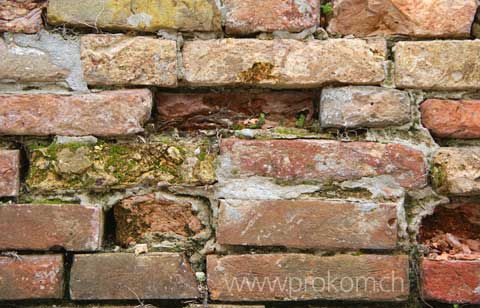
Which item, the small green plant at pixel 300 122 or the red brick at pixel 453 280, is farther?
the small green plant at pixel 300 122

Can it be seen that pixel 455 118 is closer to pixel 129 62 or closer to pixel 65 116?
pixel 129 62

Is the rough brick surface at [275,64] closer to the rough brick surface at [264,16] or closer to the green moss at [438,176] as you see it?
the rough brick surface at [264,16]

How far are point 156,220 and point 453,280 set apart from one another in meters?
0.69

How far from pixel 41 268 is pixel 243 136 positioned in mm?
550

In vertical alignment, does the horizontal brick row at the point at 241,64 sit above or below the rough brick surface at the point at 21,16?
below

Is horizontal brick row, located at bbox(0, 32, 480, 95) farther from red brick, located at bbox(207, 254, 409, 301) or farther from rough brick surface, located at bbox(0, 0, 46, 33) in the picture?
red brick, located at bbox(207, 254, 409, 301)

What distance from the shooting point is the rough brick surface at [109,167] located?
1284mm

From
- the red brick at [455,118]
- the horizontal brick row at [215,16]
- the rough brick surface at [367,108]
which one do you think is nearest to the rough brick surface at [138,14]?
the horizontal brick row at [215,16]

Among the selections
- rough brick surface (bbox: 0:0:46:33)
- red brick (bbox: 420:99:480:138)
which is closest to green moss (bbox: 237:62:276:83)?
red brick (bbox: 420:99:480:138)

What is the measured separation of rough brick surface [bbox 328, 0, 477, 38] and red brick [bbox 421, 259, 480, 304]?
53 centimetres

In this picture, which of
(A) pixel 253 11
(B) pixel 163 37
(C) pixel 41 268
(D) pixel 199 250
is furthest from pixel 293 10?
(C) pixel 41 268

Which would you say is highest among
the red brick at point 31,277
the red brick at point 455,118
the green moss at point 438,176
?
the red brick at point 455,118

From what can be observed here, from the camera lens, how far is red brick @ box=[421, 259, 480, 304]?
→ 124 cm

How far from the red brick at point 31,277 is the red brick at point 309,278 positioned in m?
0.35
